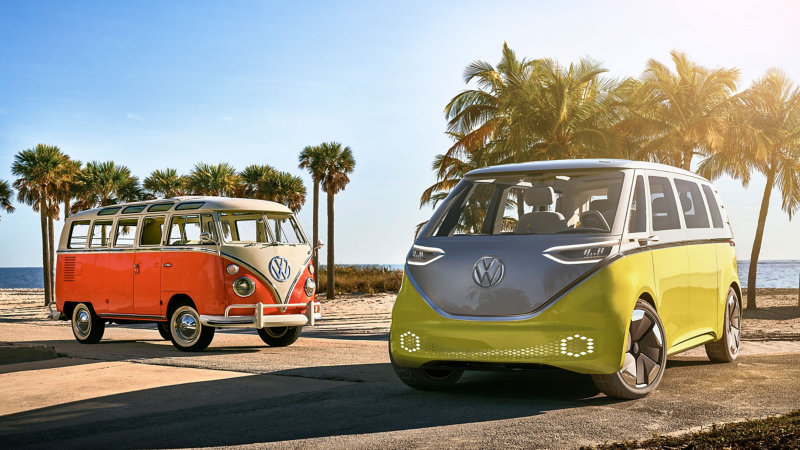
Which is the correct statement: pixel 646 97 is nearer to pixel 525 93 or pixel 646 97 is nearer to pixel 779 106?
pixel 525 93

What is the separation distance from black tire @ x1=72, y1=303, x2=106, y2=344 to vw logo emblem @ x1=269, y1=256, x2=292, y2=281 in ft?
13.8

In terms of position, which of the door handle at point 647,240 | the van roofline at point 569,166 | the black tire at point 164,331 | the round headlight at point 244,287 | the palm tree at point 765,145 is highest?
the palm tree at point 765,145

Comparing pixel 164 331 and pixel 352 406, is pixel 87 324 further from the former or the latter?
pixel 352 406

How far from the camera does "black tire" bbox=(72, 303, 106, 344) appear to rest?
14680 millimetres

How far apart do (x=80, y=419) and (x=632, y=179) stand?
5284mm

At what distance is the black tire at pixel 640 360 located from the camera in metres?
6.34

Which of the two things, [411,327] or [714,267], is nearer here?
[411,327]

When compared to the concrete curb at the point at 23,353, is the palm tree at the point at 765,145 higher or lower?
higher

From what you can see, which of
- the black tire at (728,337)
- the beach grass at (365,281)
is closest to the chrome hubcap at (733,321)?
the black tire at (728,337)

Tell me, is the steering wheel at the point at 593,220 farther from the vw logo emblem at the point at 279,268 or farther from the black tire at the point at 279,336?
the black tire at the point at 279,336

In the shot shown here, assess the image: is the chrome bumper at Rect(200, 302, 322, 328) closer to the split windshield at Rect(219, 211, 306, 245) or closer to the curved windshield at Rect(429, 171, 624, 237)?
the split windshield at Rect(219, 211, 306, 245)

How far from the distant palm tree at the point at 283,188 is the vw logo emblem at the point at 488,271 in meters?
41.8

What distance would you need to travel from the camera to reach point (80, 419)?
669 cm

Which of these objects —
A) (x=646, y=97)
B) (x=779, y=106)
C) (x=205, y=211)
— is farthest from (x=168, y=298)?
(x=779, y=106)
